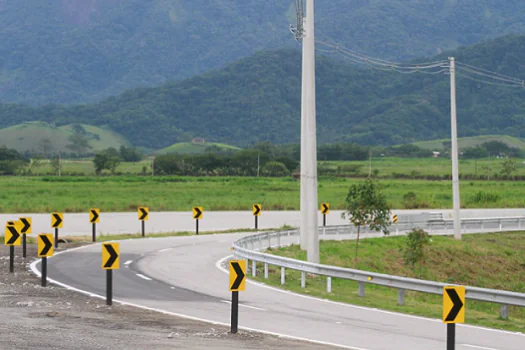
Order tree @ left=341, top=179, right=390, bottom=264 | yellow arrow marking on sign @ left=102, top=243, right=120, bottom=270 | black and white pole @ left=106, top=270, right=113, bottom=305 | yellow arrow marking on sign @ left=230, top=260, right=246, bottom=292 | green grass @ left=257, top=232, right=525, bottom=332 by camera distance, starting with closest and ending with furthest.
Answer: yellow arrow marking on sign @ left=230, top=260, right=246, bottom=292 → black and white pole @ left=106, top=270, right=113, bottom=305 → yellow arrow marking on sign @ left=102, top=243, right=120, bottom=270 → green grass @ left=257, top=232, right=525, bottom=332 → tree @ left=341, top=179, right=390, bottom=264

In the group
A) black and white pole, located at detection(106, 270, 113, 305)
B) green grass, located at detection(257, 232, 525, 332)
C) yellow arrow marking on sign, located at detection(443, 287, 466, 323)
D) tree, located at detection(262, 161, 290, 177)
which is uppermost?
tree, located at detection(262, 161, 290, 177)

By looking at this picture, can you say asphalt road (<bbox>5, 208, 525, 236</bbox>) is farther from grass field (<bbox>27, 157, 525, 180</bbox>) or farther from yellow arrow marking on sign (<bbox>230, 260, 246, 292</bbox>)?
grass field (<bbox>27, 157, 525, 180</bbox>)

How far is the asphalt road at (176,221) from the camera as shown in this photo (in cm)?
4644

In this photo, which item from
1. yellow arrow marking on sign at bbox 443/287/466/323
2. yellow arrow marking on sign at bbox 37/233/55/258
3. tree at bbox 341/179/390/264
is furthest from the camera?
tree at bbox 341/179/390/264

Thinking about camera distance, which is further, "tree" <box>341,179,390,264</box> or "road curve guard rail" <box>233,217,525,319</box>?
"tree" <box>341,179,390,264</box>

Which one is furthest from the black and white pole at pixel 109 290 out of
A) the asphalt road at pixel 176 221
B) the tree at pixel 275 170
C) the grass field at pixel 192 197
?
the tree at pixel 275 170

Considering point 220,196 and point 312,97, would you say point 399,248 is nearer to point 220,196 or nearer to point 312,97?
point 312,97

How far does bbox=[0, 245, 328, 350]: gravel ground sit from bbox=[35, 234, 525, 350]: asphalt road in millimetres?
974

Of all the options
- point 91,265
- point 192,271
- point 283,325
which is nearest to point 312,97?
point 192,271

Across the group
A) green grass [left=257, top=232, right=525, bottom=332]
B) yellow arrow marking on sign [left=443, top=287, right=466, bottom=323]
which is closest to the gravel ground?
yellow arrow marking on sign [left=443, top=287, right=466, bottom=323]

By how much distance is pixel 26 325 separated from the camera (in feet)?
49.5

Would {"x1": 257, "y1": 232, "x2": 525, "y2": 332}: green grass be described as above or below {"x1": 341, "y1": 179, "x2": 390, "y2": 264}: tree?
below

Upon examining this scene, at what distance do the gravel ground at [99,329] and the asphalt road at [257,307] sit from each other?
3.20ft

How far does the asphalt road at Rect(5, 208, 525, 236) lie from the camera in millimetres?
46438
